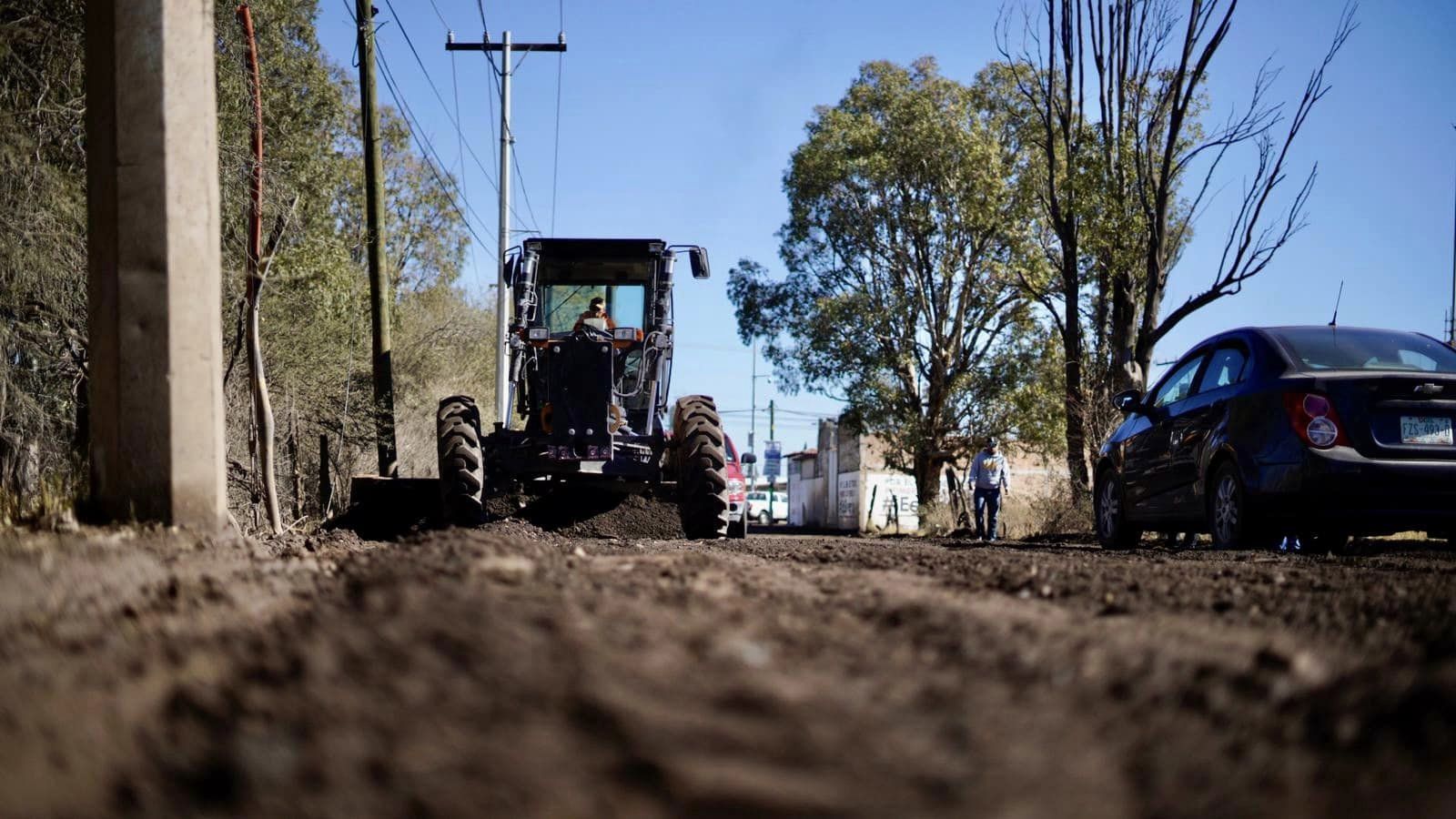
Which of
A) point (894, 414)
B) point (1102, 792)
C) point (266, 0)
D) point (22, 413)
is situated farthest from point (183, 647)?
point (894, 414)

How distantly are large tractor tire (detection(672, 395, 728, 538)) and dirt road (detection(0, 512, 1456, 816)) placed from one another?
7.85m

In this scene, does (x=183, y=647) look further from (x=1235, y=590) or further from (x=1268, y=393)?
(x=1268, y=393)

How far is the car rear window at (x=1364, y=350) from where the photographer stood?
8250 mm

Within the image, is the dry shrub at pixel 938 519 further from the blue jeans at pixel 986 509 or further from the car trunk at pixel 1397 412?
the car trunk at pixel 1397 412

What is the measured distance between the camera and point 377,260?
59.8ft

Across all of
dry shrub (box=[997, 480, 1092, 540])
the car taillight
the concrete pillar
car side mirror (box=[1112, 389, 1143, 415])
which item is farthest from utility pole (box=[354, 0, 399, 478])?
the car taillight

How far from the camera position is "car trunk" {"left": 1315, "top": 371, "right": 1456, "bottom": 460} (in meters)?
7.79

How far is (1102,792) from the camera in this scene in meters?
1.59

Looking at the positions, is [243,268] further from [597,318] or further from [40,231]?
[597,318]

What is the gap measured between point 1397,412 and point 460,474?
7.07 meters

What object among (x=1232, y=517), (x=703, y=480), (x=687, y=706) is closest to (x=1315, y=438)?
(x=1232, y=517)

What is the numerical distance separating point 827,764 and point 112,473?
15.2ft

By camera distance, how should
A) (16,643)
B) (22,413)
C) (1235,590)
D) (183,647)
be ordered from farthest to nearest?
(22,413), (1235,590), (16,643), (183,647)

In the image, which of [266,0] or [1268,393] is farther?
[266,0]
